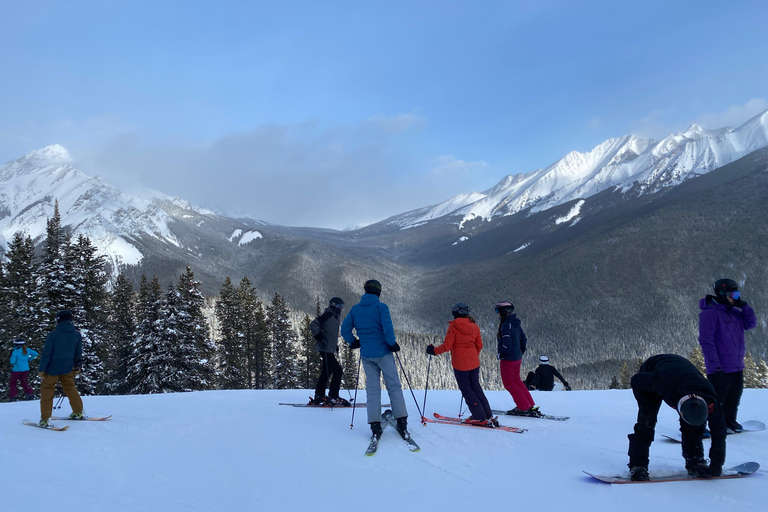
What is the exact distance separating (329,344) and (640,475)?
21.1 ft

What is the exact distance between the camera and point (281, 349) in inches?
1259

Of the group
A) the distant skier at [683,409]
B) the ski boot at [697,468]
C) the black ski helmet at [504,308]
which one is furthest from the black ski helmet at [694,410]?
the black ski helmet at [504,308]

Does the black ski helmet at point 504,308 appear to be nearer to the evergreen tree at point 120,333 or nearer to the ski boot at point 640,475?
the ski boot at point 640,475

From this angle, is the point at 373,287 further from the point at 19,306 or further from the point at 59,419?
the point at 19,306

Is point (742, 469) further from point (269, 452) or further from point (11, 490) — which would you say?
point (11, 490)

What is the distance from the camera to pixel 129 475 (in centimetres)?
571

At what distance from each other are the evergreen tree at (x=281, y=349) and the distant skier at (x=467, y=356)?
25.2 metres

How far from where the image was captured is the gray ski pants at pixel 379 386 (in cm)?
718

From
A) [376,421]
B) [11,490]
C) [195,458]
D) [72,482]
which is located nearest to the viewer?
[11,490]

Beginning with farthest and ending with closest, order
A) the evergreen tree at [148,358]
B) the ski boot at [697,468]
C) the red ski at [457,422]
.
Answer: the evergreen tree at [148,358] → the red ski at [457,422] → the ski boot at [697,468]

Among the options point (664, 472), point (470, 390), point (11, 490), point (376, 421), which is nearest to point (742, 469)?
point (664, 472)

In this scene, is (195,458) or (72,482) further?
(195,458)

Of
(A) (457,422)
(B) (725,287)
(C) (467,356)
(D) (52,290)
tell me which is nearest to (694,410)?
(B) (725,287)

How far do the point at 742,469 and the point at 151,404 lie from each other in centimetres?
1156
